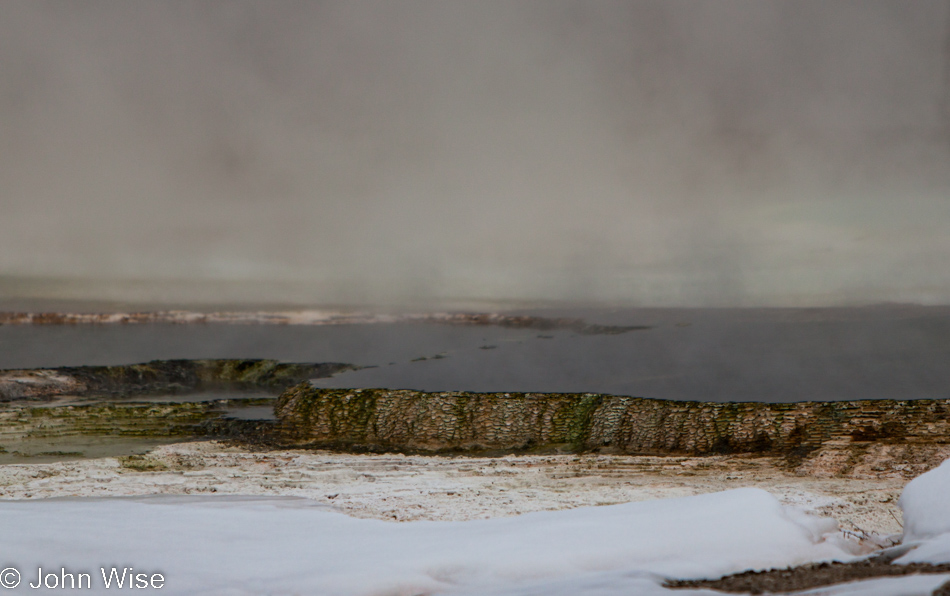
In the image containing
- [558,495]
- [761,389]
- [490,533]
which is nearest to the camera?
[490,533]

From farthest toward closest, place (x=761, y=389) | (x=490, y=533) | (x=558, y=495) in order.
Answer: (x=761, y=389)
(x=558, y=495)
(x=490, y=533)

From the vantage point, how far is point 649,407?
2005cm

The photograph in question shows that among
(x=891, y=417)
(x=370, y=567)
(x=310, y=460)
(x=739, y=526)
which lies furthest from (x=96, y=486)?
(x=891, y=417)

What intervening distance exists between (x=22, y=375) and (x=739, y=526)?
48465 mm

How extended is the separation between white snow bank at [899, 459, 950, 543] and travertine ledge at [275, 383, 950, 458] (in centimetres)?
901

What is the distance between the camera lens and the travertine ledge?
667 inches

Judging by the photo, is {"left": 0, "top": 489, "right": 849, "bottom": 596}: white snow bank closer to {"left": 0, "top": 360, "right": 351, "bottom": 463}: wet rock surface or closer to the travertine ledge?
the travertine ledge

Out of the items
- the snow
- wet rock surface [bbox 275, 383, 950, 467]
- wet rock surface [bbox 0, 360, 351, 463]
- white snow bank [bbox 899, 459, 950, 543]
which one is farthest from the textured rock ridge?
white snow bank [bbox 899, 459, 950, 543]

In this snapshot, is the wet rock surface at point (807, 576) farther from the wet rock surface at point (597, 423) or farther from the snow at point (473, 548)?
the wet rock surface at point (597, 423)

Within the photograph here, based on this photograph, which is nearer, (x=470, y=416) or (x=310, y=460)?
(x=310, y=460)

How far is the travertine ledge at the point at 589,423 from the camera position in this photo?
16938mm

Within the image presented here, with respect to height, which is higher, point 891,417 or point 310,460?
point 891,417

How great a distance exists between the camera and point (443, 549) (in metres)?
7.07

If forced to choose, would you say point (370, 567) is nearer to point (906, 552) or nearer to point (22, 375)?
point (906, 552)
